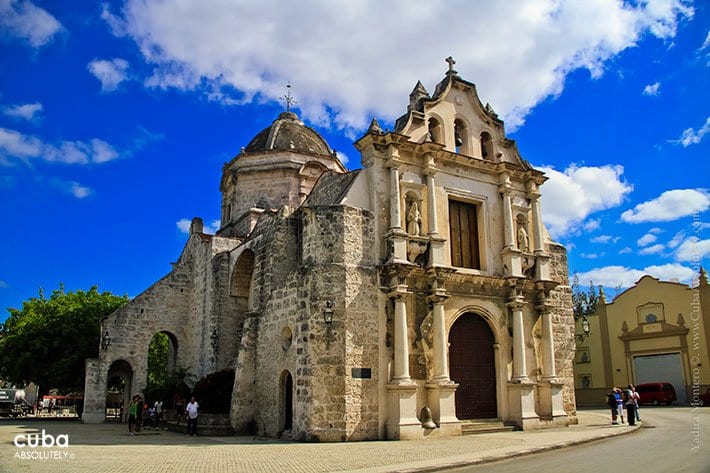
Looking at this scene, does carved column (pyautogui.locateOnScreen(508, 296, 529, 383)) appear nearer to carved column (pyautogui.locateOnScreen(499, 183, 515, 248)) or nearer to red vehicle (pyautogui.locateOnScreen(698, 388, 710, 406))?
carved column (pyautogui.locateOnScreen(499, 183, 515, 248))

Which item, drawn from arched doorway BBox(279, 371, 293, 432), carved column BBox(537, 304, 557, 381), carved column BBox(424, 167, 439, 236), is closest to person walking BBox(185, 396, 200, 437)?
arched doorway BBox(279, 371, 293, 432)

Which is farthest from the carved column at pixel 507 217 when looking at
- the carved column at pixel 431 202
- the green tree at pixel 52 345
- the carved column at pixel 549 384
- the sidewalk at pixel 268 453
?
the green tree at pixel 52 345

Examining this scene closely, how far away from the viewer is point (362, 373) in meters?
Answer: 16.0

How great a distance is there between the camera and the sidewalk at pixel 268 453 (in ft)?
34.7

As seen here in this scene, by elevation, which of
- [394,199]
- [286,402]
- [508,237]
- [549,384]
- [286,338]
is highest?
[394,199]

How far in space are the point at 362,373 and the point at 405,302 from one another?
242cm

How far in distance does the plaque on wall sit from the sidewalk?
5.81 ft

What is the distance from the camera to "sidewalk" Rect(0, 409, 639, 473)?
10.6m

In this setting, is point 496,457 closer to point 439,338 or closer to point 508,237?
point 439,338

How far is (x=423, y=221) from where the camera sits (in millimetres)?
18297

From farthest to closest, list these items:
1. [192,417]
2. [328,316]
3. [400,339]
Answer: [192,417] < [400,339] < [328,316]

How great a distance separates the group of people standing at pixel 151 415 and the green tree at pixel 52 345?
810 centimetres

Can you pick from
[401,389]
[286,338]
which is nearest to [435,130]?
A: [286,338]

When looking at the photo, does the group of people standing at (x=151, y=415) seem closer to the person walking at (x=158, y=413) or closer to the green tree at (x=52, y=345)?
the person walking at (x=158, y=413)
